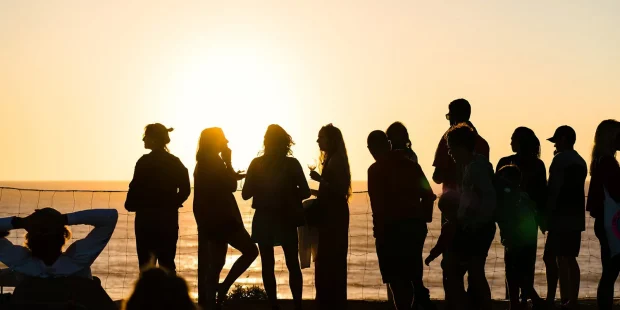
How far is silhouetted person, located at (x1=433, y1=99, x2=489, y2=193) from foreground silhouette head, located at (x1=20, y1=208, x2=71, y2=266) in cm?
437

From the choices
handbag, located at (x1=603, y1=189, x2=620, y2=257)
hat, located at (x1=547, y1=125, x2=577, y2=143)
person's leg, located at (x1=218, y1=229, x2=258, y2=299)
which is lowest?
person's leg, located at (x1=218, y1=229, x2=258, y2=299)

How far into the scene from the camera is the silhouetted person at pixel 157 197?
8.88 meters

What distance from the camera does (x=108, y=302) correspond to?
5.18m

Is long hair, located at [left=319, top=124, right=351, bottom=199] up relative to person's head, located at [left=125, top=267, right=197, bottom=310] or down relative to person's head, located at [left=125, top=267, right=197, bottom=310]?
up

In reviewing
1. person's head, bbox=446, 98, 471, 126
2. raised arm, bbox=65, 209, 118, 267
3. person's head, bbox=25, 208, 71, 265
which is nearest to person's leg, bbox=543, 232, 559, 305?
person's head, bbox=446, 98, 471, 126

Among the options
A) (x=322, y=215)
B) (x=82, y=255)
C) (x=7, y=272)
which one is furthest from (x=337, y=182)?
(x=82, y=255)

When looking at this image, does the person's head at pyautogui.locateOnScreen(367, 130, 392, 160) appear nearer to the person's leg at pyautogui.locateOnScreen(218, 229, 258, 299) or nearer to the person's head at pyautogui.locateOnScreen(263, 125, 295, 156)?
the person's head at pyautogui.locateOnScreen(263, 125, 295, 156)

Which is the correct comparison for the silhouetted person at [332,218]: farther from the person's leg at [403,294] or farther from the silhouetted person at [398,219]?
the person's leg at [403,294]

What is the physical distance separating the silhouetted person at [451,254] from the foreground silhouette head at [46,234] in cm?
378

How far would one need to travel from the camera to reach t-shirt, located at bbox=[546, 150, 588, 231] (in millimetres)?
9047

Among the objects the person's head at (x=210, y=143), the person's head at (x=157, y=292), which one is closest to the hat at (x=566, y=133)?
the person's head at (x=210, y=143)

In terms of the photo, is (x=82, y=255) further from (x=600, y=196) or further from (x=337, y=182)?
(x=600, y=196)

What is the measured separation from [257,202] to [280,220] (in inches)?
10.3

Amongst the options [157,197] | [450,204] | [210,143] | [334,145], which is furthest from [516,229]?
[157,197]
